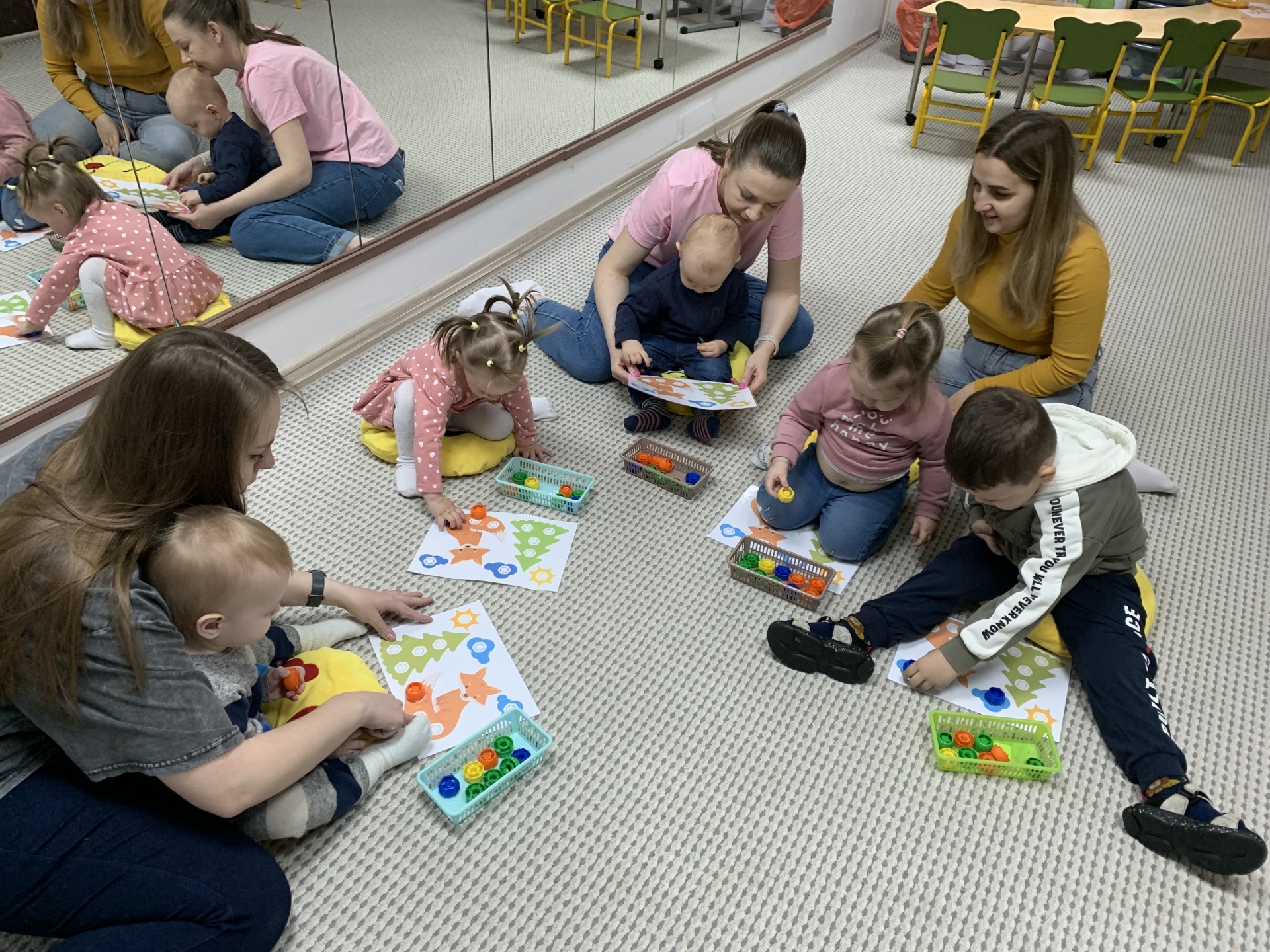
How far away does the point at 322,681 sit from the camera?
1.30 meters

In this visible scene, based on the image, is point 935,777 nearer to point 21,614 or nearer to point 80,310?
point 21,614

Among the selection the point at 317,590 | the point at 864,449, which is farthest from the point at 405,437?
the point at 864,449

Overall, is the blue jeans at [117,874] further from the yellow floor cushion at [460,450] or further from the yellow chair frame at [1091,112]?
the yellow chair frame at [1091,112]

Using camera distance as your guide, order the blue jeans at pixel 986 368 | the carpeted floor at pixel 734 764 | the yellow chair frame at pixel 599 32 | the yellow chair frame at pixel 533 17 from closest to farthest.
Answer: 1. the carpeted floor at pixel 734 764
2. the blue jeans at pixel 986 368
3. the yellow chair frame at pixel 533 17
4. the yellow chair frame at pixel 599 32

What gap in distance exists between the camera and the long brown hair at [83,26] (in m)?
1.47

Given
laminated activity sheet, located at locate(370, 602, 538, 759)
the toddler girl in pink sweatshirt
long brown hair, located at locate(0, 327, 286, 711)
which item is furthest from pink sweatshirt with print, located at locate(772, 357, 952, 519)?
long brown hair, located at locate(0, 327, 286, 711)

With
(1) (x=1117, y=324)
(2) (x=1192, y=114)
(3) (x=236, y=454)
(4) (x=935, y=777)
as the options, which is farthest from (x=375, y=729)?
(2) (x=1192, y=114)

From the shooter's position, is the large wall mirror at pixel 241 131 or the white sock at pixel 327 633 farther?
the large wall mirror at pixel 241 131

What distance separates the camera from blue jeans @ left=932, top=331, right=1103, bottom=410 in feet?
5.88

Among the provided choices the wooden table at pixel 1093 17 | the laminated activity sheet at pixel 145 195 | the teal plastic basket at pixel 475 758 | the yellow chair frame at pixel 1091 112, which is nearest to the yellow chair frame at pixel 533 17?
the laminated activity sheet at pixel 145 195

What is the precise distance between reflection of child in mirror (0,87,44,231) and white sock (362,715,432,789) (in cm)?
125

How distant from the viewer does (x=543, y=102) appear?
2.58 m

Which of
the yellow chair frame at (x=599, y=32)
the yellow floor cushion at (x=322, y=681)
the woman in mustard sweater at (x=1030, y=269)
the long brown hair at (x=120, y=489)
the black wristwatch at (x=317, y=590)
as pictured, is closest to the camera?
the long brown hair at (x=120, y=489)

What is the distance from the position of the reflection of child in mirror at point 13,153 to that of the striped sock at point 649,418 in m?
1.21
